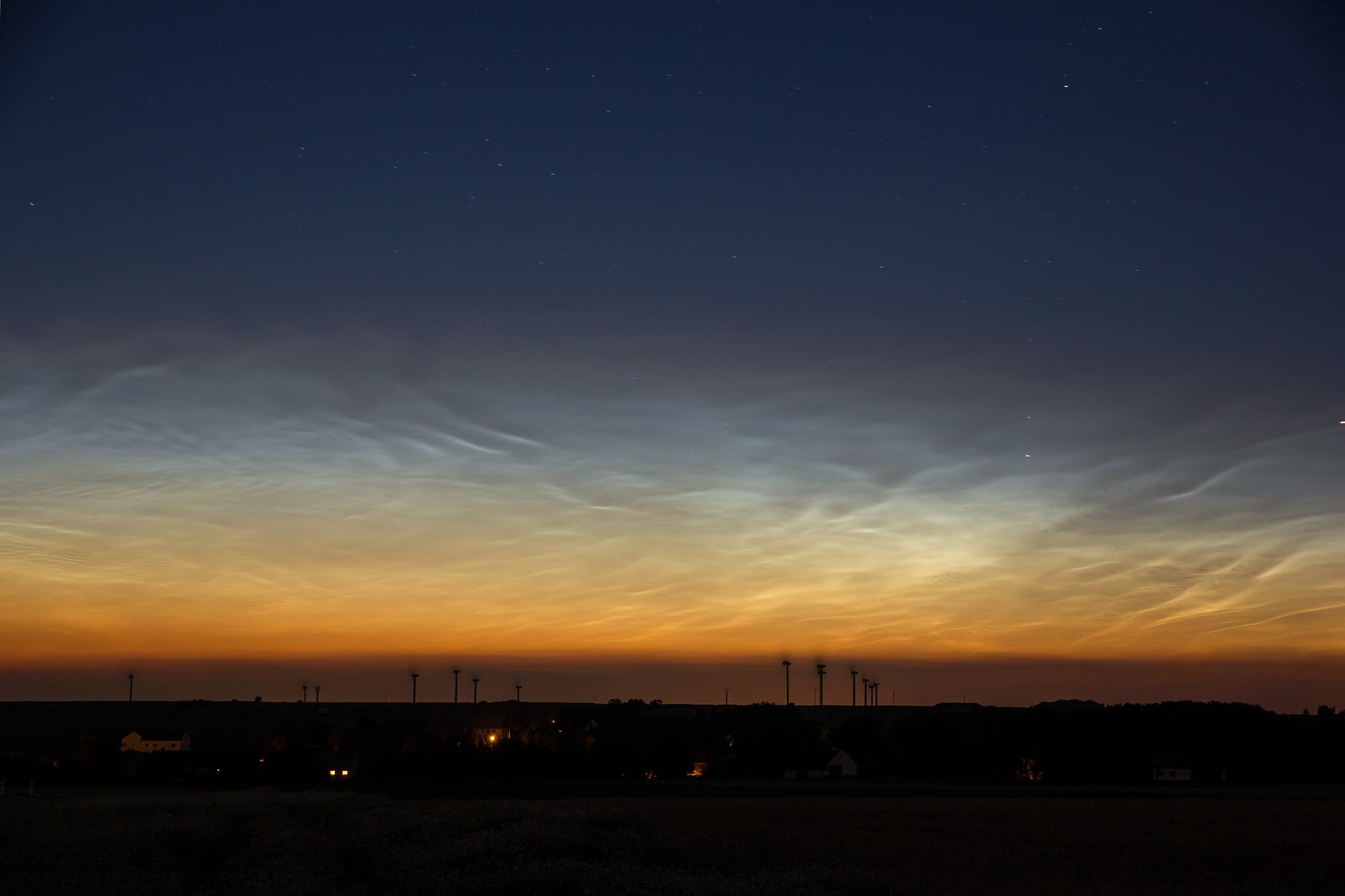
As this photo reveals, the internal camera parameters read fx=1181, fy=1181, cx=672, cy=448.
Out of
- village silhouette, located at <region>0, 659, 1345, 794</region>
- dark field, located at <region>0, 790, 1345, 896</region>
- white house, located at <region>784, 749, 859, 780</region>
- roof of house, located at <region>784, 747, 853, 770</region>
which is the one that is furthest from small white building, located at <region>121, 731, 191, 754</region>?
dark field, located at <region>0, 790, 1345, 896</region>

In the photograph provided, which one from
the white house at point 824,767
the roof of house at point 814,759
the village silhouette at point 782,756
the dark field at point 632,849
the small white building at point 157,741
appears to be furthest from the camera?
the small white building at point 157,741

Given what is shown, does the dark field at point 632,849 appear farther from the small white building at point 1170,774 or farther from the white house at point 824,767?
the white house at point 824,767

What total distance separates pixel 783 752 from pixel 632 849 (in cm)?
8890

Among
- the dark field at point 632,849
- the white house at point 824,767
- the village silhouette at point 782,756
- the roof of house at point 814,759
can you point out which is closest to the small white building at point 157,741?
the village silhouette at point 782,756

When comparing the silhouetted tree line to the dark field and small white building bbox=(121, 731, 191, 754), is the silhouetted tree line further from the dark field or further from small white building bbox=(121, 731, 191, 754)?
the dark field

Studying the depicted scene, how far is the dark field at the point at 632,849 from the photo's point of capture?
4012cm

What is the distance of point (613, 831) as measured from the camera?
2062 inches

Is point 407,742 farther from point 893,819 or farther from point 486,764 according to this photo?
point 893,819

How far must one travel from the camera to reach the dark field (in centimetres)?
4012

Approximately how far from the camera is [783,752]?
134250 millimetres

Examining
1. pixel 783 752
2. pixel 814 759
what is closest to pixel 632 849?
pixel 814 759

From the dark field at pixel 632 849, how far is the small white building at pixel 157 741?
10397 cm

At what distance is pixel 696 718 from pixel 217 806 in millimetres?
107254

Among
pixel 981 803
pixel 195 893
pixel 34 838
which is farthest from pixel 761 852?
pixel 981 803
